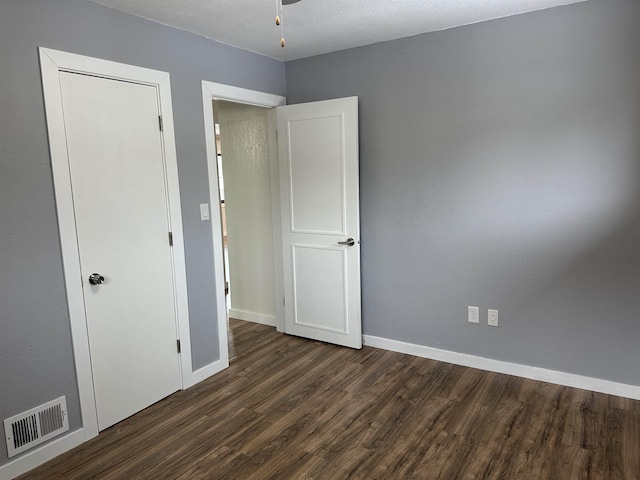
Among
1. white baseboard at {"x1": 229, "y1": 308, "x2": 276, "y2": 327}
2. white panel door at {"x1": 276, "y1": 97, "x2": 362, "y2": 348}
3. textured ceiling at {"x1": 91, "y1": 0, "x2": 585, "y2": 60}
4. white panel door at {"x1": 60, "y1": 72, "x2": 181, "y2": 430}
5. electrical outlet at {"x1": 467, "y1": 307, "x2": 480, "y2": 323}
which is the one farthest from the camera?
white baseboard at {"x1": 229, "y1": 308, "x2": 276, "y2": 327}

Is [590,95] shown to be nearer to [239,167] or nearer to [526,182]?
[526,182]

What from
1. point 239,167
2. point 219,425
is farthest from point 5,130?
point 239,167

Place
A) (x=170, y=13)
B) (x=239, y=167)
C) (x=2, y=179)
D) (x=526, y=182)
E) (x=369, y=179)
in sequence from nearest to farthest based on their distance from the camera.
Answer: (x=2, y=179), (x=170, y=13), (x=526, y=182), (x=369, y=179), (x=239, y=167)

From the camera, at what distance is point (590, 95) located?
2.65m

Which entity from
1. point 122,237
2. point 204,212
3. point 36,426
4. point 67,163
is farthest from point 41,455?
point 204,212

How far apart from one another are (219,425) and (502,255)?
2203 millimetres

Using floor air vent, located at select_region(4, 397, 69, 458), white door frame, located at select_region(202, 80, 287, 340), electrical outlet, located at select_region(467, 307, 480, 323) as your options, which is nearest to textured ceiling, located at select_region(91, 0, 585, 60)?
white door frame, located at select_region(202, 80, 287, 340)

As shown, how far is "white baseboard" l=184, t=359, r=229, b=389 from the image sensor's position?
3080mm

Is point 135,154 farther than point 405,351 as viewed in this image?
No

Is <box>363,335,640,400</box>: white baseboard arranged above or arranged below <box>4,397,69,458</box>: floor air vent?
below

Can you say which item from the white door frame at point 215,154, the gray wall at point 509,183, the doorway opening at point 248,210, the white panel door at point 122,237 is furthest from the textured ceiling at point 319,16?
the doorway opening at point 248,210

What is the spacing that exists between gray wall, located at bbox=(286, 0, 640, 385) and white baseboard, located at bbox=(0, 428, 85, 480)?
7.49ft

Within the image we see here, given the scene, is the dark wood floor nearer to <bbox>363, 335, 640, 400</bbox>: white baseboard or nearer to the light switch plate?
<bbox>363, 335, 640, 400</bbox>: white baseboard

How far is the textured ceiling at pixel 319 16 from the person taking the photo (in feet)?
8.21
